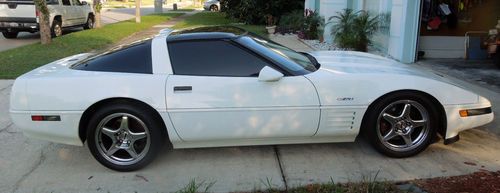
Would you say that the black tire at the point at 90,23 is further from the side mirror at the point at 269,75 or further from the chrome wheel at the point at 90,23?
the side mirror at the point at 269,75

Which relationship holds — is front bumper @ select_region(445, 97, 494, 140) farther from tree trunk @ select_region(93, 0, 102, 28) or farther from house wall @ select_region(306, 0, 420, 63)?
tree trunk @ select_region(93, 0, 102, 28)

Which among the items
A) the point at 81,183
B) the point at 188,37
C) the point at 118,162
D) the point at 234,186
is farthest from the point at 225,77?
the point at 81,183

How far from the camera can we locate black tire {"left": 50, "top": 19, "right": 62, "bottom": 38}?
52.8ft

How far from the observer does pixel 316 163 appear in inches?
169

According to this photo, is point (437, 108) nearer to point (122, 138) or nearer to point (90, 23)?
point (122, 138)

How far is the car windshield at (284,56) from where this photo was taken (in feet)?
14.1

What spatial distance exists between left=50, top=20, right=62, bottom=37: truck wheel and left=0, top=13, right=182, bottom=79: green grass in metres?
0.87

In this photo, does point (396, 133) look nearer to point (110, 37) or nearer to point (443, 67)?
point (443, 67)

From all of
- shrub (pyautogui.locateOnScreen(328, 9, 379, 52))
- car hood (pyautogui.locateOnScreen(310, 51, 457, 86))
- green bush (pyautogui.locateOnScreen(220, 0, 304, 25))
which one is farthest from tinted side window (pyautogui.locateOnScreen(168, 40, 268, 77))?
green bush (pyautogui.locateOnScreen(220, 0, 304, 25))

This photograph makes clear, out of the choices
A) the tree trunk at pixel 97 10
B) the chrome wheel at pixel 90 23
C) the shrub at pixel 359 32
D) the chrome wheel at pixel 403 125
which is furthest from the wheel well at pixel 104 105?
the chrome wheel at pixel 90 23

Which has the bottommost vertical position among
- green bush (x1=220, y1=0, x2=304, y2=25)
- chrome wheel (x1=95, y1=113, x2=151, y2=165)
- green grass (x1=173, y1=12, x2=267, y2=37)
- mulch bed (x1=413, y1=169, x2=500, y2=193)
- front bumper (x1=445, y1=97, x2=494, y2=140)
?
mulch bed (x1=413, y1=169, x2=500, y2=193)

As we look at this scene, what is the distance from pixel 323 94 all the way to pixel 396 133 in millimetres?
802

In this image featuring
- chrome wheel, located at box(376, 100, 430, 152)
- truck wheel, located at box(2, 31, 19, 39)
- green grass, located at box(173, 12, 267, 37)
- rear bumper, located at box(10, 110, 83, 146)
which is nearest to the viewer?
rear bumper, located at box(10, 110, 83, 146)

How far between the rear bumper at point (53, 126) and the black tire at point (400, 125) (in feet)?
8.42
